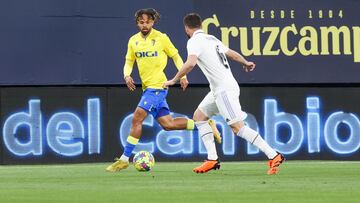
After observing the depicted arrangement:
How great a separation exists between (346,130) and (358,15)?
193 centimetres

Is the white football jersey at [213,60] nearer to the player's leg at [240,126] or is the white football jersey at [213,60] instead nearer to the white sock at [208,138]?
the player's leg at [240,126]

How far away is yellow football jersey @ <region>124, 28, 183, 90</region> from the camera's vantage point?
624 inches

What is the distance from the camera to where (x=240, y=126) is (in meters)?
14.2

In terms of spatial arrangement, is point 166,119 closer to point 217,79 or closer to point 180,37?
point 217,79

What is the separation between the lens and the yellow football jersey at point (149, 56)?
1586 centimetres

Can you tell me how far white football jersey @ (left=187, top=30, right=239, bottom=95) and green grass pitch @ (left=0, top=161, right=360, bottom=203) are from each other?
3.72ft

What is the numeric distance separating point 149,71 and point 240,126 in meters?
2.25

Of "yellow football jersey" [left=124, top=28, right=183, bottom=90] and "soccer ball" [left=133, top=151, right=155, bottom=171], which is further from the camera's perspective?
"yellow football jersey" [left=124, top=28, right=183, bottom=90]

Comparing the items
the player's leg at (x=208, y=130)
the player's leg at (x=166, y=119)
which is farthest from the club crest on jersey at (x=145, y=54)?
the player's leg at (x=208, y=130)

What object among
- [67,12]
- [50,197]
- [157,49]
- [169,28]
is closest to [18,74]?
[67,12]

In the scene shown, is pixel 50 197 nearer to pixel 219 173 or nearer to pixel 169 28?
pixel 219 173

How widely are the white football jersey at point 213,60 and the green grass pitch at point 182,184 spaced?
1.13 meters

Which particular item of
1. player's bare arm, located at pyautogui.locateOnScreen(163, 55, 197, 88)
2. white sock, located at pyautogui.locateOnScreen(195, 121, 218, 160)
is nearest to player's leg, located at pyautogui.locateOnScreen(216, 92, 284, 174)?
player's bare arm, located at pyautogui.locateOnScreen(163, 55, 197, 88)

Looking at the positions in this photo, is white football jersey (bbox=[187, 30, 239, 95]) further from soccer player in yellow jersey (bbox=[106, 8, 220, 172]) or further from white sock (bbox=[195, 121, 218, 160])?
soccer player in yellow jersey (bbox=[106, 8, 220, 172])
